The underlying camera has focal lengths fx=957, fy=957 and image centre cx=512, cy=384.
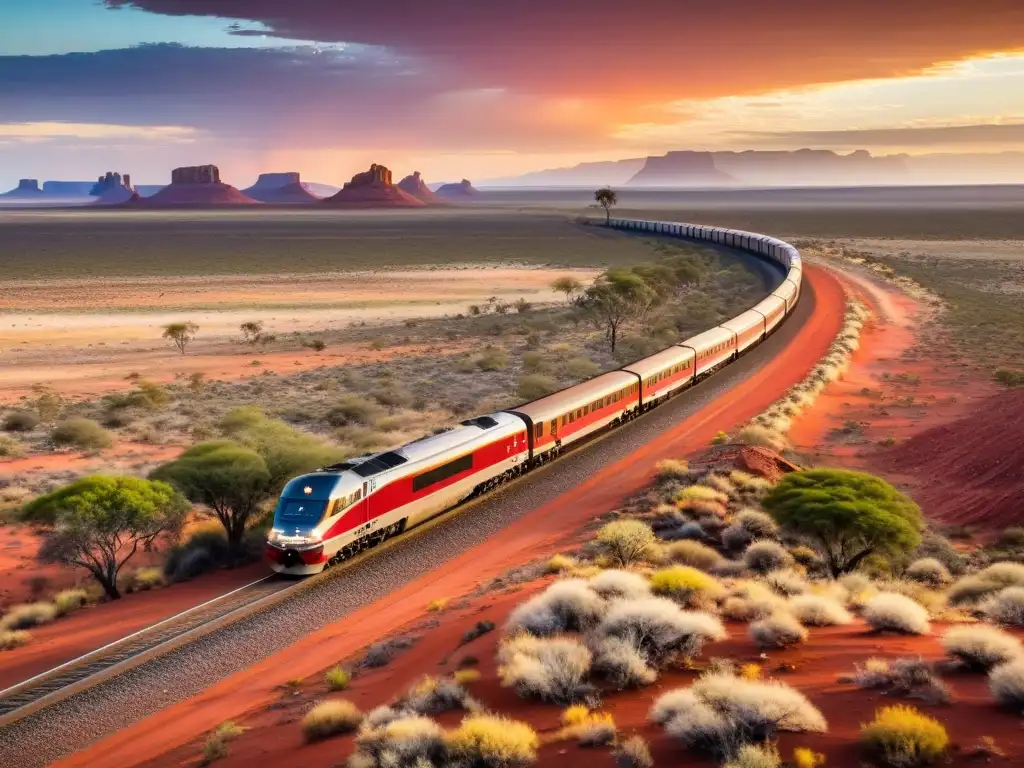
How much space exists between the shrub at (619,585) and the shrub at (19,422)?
3269 cm

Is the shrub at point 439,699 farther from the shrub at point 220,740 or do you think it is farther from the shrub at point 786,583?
the shrub at point 786,583

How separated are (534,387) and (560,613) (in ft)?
100

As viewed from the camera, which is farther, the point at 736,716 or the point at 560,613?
the point at 560,613

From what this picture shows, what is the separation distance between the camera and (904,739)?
37.8 ft

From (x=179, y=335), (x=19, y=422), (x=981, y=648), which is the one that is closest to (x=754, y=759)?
(x=981, y=648)

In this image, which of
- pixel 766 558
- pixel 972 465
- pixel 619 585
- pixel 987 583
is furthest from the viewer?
pixel 972 465

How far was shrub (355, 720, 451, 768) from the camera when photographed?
13.1 m

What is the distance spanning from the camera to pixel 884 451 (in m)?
36.0

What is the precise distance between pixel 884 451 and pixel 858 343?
2670 cm

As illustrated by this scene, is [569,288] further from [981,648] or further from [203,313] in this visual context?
[981,648]

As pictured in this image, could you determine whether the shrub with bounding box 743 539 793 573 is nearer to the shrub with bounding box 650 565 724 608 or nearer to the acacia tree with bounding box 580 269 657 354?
the shrub with bounding box 650 565 724 608

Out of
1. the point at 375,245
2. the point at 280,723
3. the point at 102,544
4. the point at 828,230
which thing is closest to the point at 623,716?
the point at 280,723

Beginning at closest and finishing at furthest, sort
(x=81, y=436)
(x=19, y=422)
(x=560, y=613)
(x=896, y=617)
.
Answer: (x=896, y=617)
(x=560, y=613)
(x=81, y=436)
(x=19, y=422)

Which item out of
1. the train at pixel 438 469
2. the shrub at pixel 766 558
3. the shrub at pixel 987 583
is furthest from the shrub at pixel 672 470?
the shrub at pixel 987 583
